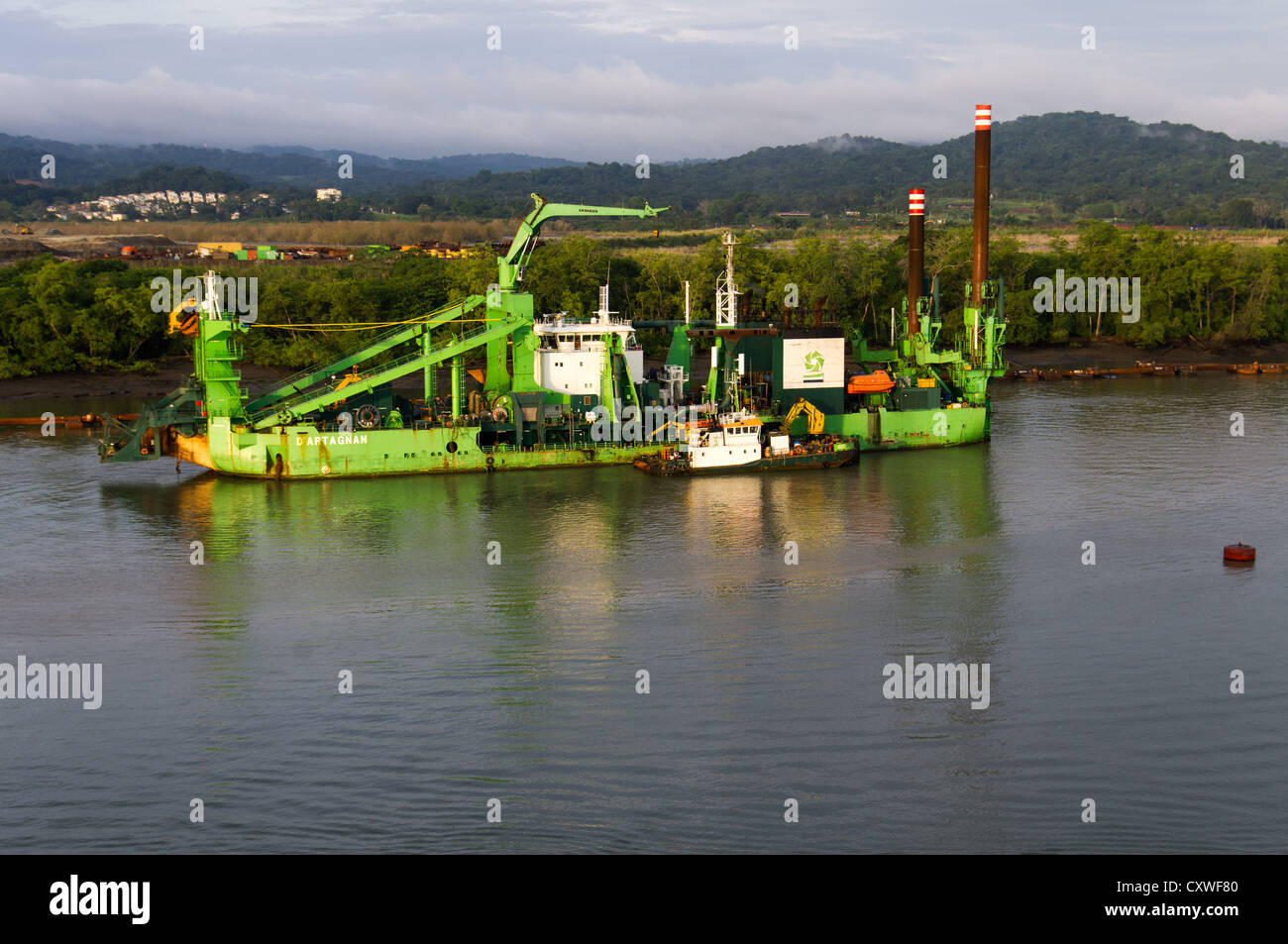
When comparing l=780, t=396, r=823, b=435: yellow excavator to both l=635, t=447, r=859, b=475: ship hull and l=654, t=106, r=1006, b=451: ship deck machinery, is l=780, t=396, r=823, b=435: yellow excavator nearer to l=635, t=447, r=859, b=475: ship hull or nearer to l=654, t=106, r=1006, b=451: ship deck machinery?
l=654, t=106, r=1006, b=451: ship deck machinery

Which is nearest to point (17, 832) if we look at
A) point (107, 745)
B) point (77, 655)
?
point (107, 745)

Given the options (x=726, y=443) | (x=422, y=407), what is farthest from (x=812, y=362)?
(x=422, y=407)

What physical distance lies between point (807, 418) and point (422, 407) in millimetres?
12598

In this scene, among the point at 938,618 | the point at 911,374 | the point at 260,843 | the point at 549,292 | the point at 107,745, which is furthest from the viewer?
the point at 549,292

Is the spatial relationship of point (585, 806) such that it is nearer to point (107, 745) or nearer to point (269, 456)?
point (107, 745)

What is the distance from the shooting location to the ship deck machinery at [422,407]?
39000mm

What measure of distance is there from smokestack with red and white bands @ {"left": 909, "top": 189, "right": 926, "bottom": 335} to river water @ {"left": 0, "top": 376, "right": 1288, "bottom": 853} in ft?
39.8

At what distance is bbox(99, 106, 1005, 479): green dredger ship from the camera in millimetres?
39156

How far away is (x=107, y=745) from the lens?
20.1m

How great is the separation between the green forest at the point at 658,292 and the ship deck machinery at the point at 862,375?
53.7 ft

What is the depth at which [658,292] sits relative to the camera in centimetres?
7519

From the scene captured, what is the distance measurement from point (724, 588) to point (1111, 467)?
57.9 feet

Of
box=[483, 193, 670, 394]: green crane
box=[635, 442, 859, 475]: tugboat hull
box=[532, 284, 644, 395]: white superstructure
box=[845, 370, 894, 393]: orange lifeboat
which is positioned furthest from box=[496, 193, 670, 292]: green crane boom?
box=[845, 370, 894, 393]: orange lifeboat

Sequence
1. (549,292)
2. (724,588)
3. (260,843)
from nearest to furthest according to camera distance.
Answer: (260,843) < (724,588) < (549,292)
